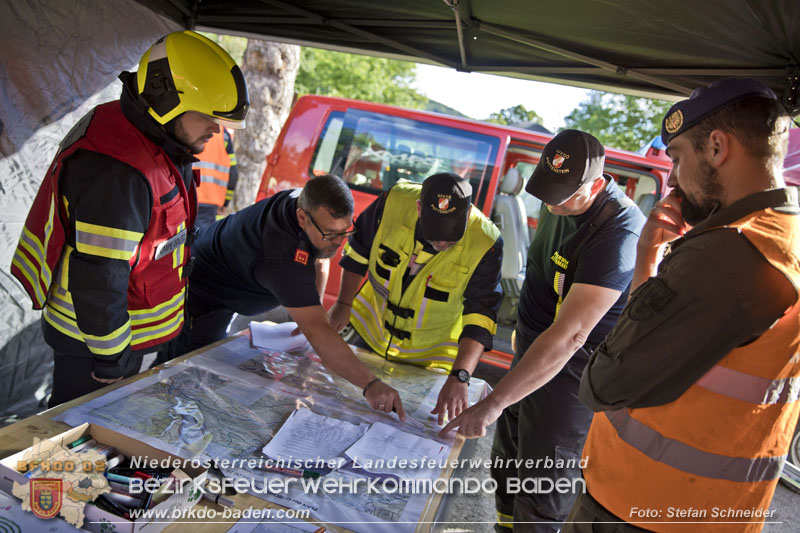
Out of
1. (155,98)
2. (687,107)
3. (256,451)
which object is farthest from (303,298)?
(687,107)

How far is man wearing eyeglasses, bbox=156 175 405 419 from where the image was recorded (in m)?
1.94

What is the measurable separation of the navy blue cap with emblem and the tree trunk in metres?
7.93

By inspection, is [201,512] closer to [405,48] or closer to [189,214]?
[189,214]

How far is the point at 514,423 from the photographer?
2.36 m

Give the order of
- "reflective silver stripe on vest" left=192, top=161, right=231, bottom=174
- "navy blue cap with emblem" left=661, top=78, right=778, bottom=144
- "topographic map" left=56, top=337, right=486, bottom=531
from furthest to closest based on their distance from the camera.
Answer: "reflective silver stripe on vest" left=192, top=161, right=231, bottom=174
"topographic map" left=56, top=337, right=486, bottom=531
"navy blue cap with emblem" left=661, top=78, right=778, bottom=144

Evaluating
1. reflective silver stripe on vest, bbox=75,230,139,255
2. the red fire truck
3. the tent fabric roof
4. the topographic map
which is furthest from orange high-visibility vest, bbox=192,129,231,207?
reflective silver stripe on vest, bbox=75,230,139,255

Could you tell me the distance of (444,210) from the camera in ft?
6.78

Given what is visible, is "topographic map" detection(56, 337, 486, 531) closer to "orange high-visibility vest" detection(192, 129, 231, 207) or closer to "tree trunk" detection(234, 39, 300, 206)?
"orange high-visibility vest" detection(192, 129, 231, 207)

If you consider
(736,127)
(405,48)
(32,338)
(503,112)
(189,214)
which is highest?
(503,112)

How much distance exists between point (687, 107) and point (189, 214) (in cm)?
162

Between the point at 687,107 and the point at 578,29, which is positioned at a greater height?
the point at 578,29

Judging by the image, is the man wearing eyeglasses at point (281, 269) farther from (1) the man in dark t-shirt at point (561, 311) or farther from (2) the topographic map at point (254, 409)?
(1) the man in dark t-shirt at point (561, 311)

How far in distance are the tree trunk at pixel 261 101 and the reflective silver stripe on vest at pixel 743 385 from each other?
831 cm

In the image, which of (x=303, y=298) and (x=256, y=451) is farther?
(x=303, y=298)
